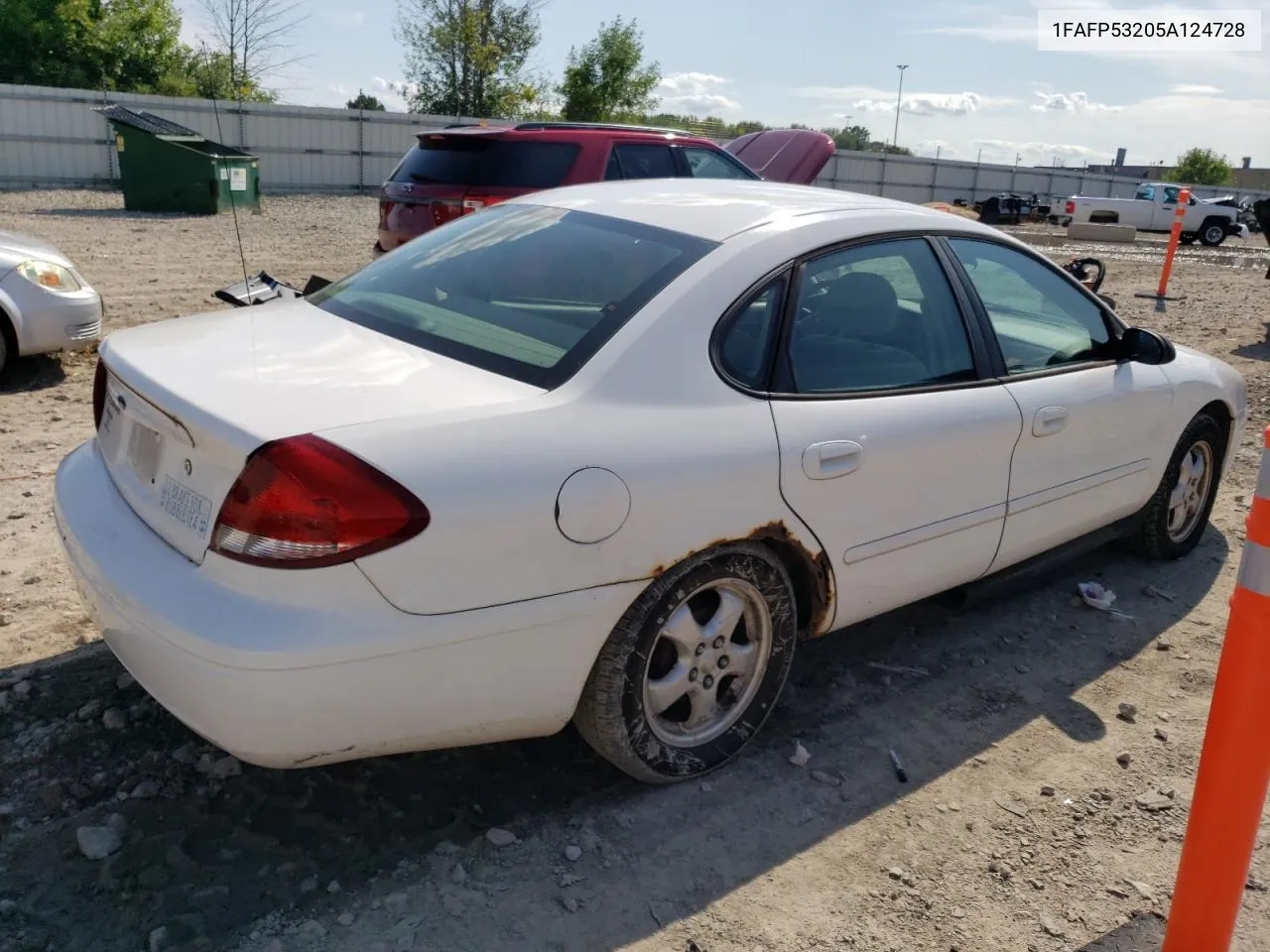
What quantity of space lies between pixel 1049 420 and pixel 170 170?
56.4ft

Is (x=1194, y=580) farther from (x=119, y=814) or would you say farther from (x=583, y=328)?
(x=119, y=814)

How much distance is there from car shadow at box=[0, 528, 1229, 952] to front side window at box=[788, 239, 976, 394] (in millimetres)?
1098

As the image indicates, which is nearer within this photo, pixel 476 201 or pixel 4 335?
pixel 4 335

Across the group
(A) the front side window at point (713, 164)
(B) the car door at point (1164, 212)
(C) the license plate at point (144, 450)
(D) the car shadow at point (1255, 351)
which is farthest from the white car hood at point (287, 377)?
(B) the car door at point (1164, 212)

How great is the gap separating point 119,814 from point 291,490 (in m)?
1.13

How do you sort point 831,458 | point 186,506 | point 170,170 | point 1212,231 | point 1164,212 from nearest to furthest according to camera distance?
point 186,506
point 831,458
point 170,170
point 1212,231
point 1164,212

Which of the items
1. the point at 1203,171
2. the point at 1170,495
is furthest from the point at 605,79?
the point at 1203,171

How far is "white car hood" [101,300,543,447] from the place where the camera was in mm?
2395

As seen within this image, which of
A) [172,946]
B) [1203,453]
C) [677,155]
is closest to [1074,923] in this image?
[172,946]

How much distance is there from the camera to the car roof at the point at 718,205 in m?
3.21

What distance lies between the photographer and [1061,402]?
12.3 feet

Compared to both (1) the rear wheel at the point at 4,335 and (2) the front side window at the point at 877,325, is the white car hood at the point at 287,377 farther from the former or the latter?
(1) the rear wheel at the point at 4,335

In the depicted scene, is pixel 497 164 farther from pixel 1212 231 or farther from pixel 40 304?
pixel 1212 231

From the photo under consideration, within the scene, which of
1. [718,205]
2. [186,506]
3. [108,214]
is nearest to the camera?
[186,506]
